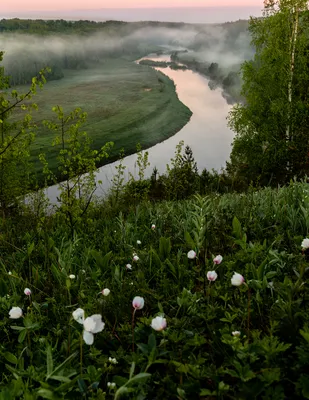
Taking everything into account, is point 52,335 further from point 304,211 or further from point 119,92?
point 119,92

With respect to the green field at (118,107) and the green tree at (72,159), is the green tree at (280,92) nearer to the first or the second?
the green tree at (72,159)

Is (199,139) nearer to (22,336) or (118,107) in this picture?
(118,107)

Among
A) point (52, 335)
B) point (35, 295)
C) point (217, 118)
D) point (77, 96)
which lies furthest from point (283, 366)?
point (77, 96)

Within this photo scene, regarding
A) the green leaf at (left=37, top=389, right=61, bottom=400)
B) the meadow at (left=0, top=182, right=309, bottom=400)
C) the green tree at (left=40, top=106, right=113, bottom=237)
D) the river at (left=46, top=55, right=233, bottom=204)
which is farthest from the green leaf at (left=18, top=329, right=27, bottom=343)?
the river at (left=46, top=55, right=233, bottom=204)

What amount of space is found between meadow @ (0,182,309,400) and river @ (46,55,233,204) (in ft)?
80.8

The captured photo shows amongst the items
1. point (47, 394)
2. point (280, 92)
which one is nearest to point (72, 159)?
point (47, 394)

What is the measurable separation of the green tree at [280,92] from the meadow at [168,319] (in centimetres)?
1697

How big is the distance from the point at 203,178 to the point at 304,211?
18366 mm

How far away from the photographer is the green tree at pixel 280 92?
21.0m

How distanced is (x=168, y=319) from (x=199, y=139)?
190 feet

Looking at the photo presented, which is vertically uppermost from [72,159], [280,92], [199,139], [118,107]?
[280,92]

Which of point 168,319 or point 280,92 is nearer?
point 168,319

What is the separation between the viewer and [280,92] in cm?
2189

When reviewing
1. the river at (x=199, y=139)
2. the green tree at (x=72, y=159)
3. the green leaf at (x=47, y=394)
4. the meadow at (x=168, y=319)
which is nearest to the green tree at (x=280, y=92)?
the green tree at (x=72, y=159)
